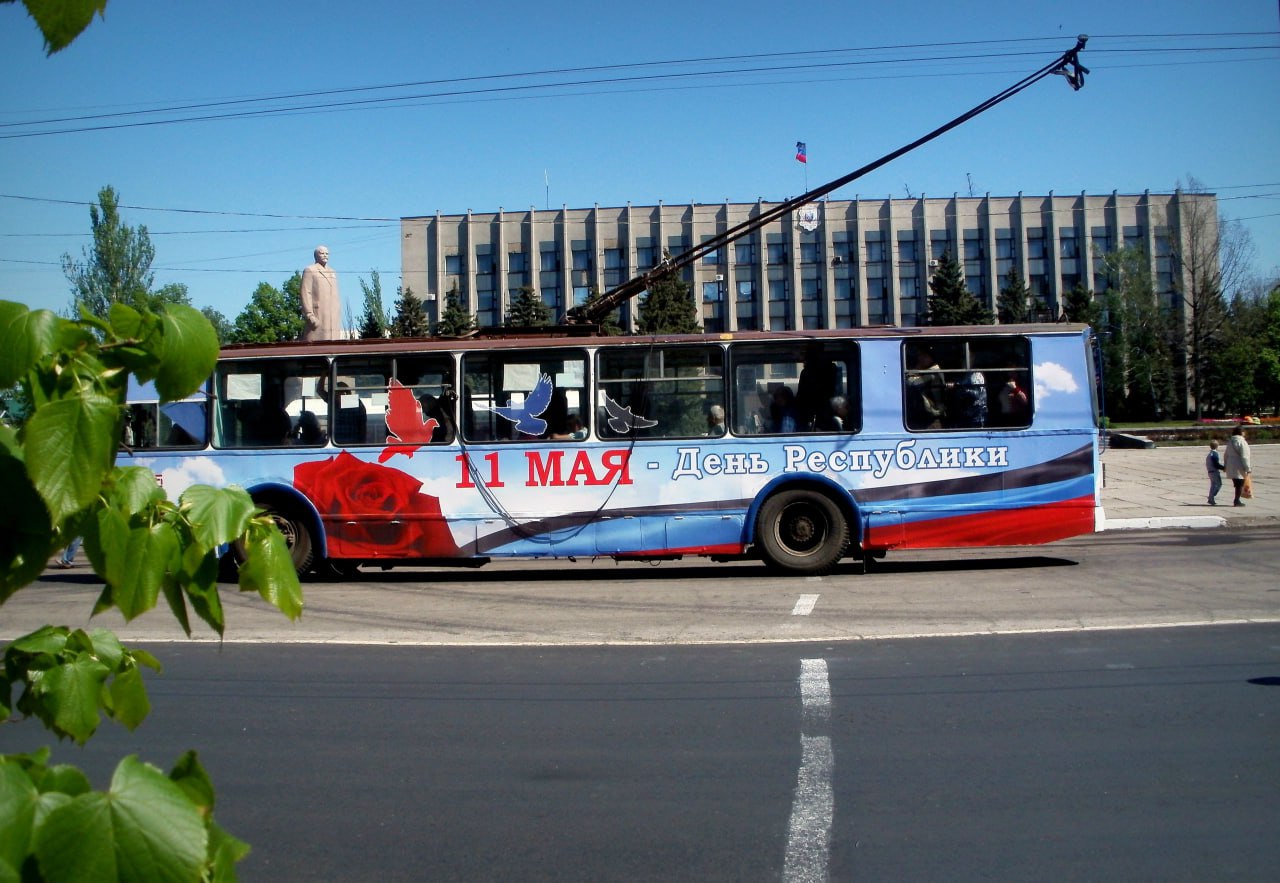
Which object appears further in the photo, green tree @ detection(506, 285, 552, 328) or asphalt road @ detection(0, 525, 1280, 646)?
green tree @ detection(506, 285, 552, 328)

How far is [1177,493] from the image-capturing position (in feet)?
85.8

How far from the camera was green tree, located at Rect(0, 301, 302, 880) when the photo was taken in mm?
1446

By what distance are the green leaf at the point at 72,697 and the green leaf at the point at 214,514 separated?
38 cm

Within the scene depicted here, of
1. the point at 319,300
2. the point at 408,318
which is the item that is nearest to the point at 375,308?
the point at 408,318

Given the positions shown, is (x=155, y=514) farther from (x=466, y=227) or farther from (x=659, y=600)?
(x=466, y=227)

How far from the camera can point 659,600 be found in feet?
40.7

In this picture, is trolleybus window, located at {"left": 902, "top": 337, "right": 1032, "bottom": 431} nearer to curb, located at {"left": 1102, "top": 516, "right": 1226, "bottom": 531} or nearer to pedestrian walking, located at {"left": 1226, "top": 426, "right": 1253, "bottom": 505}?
curb, located at {"left": 1102, "top": 516, "right": 1226, "bottom": 531}

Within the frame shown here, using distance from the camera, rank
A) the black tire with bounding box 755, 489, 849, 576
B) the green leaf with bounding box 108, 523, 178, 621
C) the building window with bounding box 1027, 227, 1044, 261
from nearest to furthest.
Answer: the green leaf with bounding box 108, 523, 178, 621
the black tire with bounding box 755, 489, 849, 576
the building window with bounding box 1027, 227, 1044, 261

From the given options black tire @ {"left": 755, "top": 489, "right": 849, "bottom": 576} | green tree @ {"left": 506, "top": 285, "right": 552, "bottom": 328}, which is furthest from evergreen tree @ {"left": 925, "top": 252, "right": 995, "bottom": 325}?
black tire @ {"left": 755, "top": 489, "right": 849, "bottom": 576}

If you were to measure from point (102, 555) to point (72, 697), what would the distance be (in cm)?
37

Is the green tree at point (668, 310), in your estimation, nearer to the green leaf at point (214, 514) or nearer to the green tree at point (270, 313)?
the green tree at point (270, 313)

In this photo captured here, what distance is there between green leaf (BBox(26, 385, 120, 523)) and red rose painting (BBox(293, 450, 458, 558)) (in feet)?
41.8

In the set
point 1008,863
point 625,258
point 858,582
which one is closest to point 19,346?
point 1008,863

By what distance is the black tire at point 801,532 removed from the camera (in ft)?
45.3
